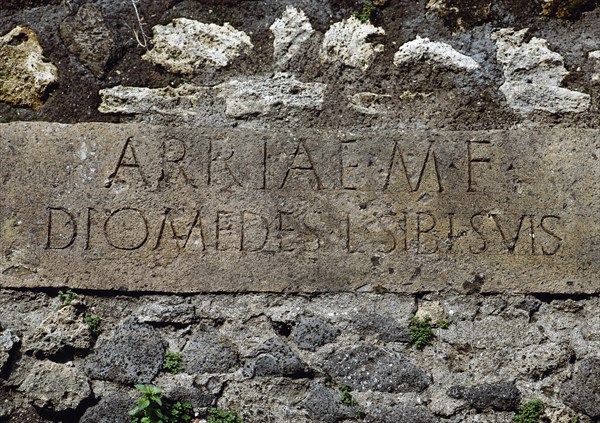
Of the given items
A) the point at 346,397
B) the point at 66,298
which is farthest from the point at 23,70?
the point at 346,397

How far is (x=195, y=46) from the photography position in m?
2.97

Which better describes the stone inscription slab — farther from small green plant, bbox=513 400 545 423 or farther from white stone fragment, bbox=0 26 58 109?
small green plant, bbox=513 400 545 423

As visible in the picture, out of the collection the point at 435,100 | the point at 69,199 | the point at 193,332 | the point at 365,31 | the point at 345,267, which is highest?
the point at 365,31

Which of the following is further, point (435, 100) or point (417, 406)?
point (435, 100)

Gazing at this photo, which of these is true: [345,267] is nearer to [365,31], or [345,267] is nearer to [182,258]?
[182,258]

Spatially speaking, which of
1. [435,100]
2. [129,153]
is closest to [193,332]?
[129,153]

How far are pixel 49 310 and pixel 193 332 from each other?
1.74 ft

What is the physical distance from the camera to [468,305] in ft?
9.21

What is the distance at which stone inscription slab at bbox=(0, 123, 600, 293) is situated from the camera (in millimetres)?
2814

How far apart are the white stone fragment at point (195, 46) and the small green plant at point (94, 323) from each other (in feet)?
3.18

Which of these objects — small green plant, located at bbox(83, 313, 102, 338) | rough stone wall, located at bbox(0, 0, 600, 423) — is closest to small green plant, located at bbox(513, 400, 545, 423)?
rough stone wall, located at bbox(0, 0, 600, 423)

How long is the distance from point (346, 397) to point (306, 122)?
1020 mm

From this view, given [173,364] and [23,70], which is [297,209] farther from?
[23,70]

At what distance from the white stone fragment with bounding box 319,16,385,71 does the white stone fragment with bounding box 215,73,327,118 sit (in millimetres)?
131
